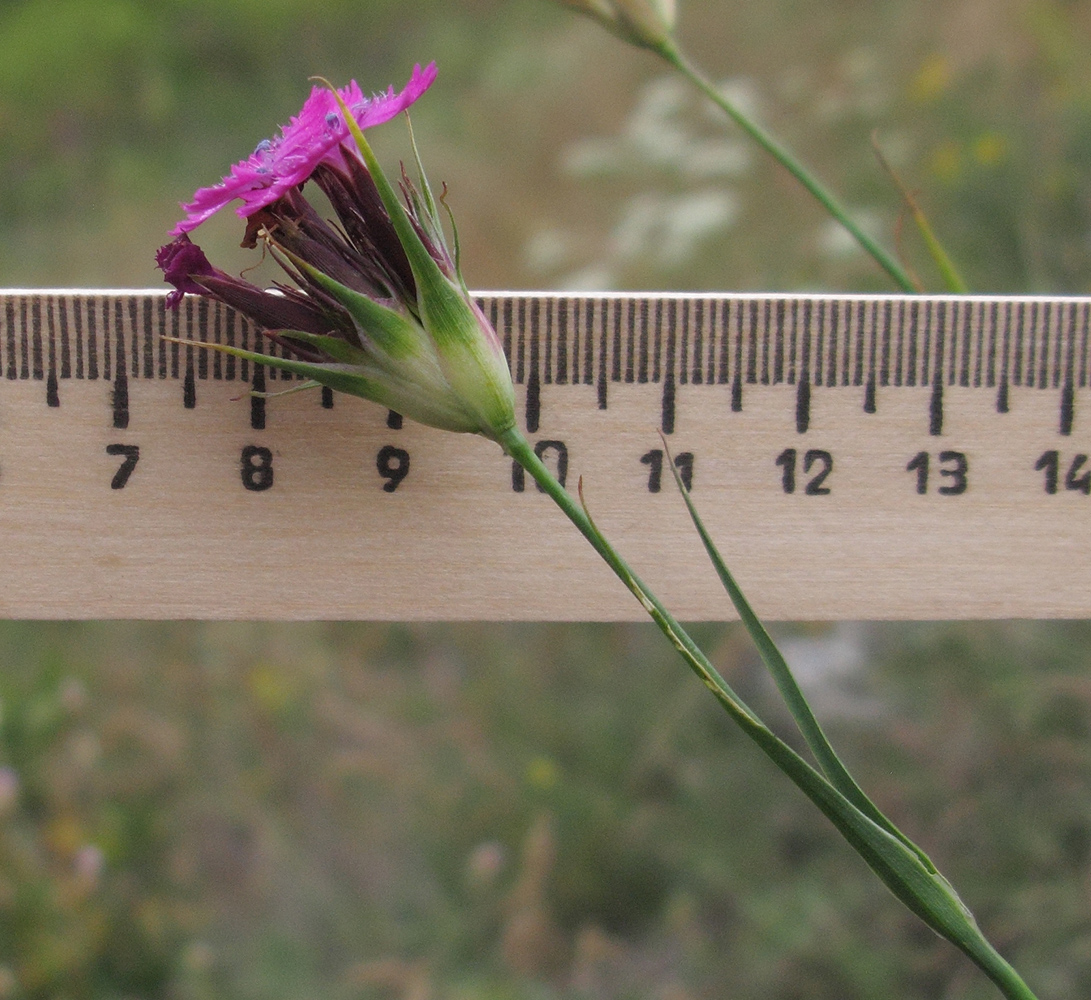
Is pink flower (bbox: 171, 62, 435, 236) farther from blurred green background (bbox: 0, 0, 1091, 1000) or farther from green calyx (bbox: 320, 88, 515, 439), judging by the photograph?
blurred green background (bbox: 0, 0, 1091, 1000)

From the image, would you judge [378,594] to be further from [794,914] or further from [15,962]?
[15,962]

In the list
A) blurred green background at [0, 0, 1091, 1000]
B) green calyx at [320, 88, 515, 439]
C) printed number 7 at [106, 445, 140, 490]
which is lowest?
blurred green background at [0, 0, 1091, 1000]

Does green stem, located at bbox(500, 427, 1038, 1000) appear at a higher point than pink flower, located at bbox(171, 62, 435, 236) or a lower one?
lower

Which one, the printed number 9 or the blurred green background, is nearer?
the printed number 9

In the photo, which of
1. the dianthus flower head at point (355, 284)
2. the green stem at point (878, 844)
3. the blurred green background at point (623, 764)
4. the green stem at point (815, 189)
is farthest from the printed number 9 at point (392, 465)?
the blurred green background at point (623, 764)

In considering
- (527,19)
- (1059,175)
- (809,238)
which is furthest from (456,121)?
(1059,175)

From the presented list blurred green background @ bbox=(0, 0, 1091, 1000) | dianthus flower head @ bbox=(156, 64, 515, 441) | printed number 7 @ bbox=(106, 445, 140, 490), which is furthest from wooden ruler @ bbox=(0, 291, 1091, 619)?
blurred green background @ bbox=(0, 0, 1091, 1000)

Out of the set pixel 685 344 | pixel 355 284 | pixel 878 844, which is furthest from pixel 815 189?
pixel 878 844
